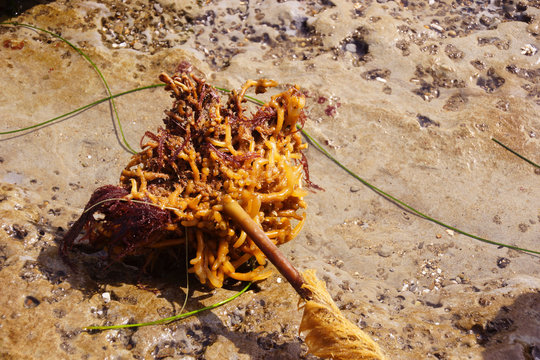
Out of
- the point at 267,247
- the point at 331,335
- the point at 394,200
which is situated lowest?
the point at 394,200

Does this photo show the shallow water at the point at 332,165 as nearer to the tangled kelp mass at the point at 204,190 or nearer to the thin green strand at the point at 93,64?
the thin green strand at the point at 93,64

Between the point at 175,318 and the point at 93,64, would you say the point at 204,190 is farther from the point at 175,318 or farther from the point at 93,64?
the point at 93,64

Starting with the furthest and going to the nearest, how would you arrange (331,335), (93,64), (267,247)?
(93,64), (267,247), (331,335)

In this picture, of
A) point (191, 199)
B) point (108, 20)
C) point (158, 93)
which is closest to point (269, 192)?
point (191, 199)

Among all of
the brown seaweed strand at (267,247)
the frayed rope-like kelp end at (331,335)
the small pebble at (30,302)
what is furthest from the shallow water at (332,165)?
the brown seaweed strand at (267,247)

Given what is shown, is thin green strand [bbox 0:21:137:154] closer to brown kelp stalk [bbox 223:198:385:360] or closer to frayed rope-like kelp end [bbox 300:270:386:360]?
brown kelp stalk [bbox 223:198:385:360]

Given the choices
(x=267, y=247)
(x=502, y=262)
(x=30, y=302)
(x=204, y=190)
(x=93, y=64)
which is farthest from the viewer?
(x=93, y=64)

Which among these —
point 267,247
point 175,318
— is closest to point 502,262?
point 267,247
